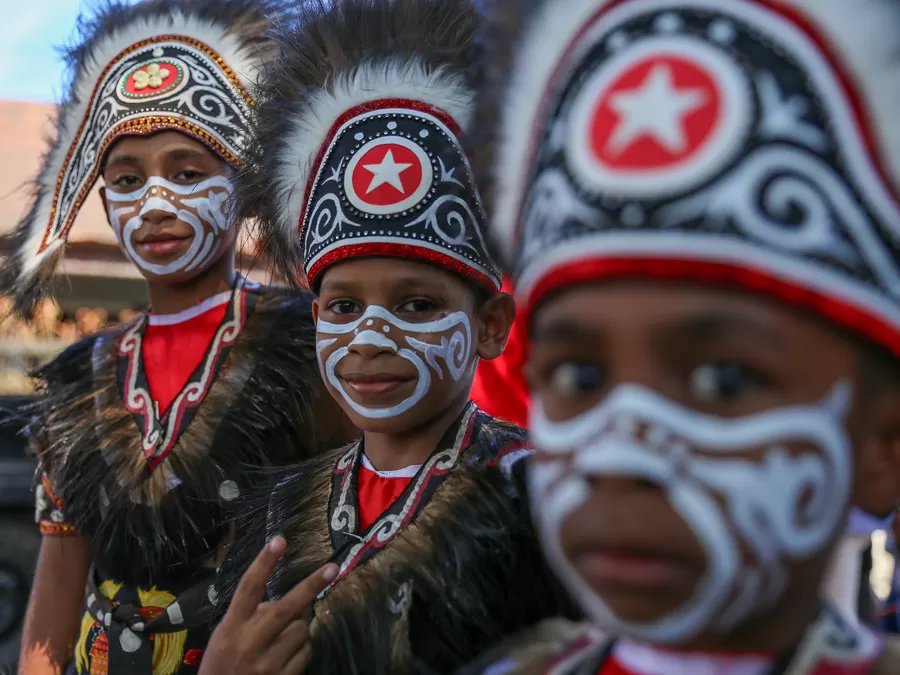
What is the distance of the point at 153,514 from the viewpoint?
2.25 meters

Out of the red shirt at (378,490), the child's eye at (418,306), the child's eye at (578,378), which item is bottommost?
the red shirt at (378,490)

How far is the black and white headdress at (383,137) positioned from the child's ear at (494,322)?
0.14 ft

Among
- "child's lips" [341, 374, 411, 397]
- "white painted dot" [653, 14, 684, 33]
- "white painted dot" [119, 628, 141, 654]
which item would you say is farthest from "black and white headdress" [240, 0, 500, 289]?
"white painted dot" [119, 628, 141, 654]

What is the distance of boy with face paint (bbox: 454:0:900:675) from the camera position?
2.98 ft

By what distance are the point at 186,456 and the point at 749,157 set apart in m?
1.69

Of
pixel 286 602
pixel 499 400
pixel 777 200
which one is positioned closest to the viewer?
pixel 777 200

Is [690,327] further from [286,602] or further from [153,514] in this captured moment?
[153,514]

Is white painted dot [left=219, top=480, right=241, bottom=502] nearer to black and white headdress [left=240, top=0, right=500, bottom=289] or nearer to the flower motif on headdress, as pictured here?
black and white headdress [left=240, top=0, right=500, bottom=289]

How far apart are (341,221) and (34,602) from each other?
142cm

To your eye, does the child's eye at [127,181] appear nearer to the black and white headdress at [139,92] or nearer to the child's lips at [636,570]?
the black and white headdress at [139,92]

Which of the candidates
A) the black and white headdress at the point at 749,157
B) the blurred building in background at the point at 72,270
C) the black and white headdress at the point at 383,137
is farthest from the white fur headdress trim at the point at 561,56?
the blurred building in background at the point at 72,270

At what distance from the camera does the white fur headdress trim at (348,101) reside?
1.81 metres

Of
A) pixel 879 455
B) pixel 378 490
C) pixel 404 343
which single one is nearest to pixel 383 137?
pixel 404 343

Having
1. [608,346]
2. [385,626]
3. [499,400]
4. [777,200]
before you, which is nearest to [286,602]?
[385,626]
